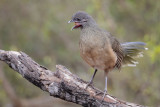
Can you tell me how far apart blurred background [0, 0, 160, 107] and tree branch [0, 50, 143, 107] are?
13.0ft

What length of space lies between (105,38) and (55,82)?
4.17ft

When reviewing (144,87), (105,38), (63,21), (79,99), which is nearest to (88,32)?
(105,38)

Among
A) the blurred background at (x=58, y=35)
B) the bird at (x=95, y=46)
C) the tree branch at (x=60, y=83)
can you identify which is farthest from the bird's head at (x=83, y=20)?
the blurred background at (x=58, y=35)

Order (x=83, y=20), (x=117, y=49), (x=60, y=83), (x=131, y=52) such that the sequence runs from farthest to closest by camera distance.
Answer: (x=131, y=52) → (x=117, y=49) → (x=83, y=20) → (x=60, y=83)

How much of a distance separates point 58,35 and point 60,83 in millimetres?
6186

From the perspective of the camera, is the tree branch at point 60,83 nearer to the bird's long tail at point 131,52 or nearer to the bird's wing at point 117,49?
the bird's wing at point 117,49

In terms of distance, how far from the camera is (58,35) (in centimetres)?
1041

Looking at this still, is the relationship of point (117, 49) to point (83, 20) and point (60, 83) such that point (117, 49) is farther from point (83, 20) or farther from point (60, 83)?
point (60, 83)

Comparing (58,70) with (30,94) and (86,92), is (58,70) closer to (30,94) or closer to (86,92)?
(86,92)

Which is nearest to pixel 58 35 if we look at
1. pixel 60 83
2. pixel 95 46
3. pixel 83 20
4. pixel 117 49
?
pixel 117 49

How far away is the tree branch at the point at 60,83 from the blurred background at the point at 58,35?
3964mm

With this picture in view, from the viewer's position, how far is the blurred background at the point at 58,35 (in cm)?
870

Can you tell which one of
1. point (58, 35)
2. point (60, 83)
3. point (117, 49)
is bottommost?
point (60, 83)

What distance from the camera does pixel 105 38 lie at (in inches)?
201
